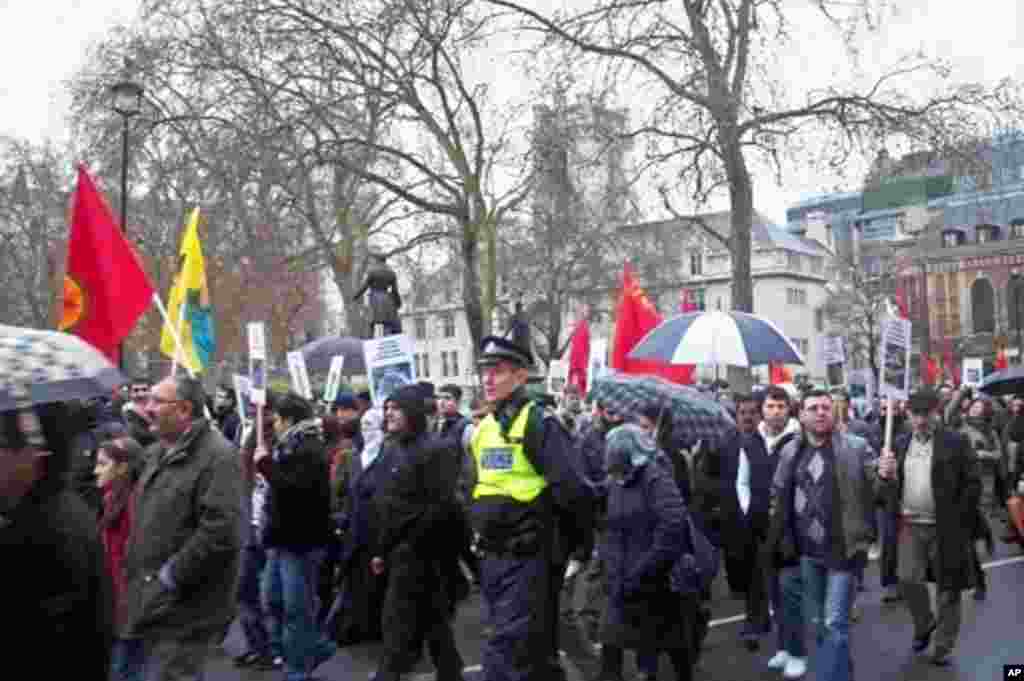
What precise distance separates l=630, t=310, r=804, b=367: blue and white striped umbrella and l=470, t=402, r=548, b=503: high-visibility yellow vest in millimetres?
5009

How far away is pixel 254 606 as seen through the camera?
8758mm

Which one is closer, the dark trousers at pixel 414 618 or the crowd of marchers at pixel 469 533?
the crowd of marchers at pixel 469 533

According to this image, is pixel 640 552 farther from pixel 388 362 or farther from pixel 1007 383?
pixel 388 362

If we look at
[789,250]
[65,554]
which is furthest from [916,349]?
[65,554]

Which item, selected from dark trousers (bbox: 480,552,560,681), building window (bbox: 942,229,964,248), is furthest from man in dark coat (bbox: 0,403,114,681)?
building window (bbox: 942,229,964,248)

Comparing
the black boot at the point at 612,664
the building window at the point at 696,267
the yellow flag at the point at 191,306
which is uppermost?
the building window at the point at 696,267

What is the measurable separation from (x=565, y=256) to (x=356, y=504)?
144 ft

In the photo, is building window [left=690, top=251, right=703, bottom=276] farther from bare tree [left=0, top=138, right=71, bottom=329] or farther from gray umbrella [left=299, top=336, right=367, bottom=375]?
gray umbrella [left=299, top=336, right=367, bottom=375]

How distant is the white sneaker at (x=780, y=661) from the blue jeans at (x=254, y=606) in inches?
127

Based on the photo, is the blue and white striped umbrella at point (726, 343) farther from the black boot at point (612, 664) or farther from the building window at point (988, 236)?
the building window at point (988, 236)

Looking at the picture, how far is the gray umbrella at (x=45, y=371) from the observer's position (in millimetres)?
2854

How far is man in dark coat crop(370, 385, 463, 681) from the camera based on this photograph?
6.90 metres

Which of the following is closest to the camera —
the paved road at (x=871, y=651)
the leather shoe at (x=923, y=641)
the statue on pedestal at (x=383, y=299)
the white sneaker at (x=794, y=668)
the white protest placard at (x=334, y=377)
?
the white sneaker at (x=794, y=668)

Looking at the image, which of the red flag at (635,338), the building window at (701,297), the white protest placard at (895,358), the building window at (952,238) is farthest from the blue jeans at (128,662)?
the building window at (701,297)
